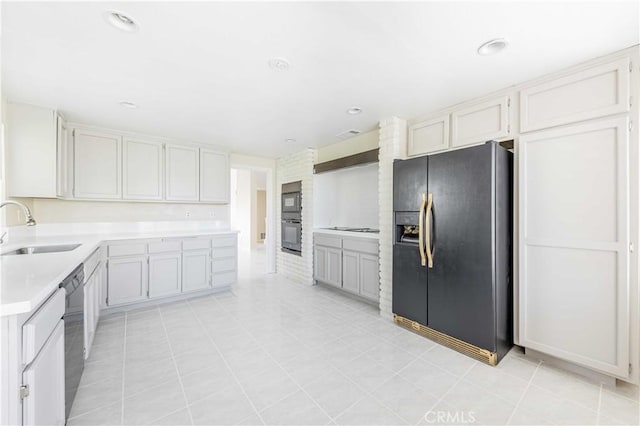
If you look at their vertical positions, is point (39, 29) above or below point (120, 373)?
above

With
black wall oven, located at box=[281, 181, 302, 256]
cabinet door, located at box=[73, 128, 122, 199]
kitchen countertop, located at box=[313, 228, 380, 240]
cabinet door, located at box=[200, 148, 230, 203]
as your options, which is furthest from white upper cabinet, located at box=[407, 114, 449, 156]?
cabinet door, located at box=[73, 128, 122, 199]

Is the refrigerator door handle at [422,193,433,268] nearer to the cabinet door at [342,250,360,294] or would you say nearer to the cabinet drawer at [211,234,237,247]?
the cabinet door at [342,250,360,294]

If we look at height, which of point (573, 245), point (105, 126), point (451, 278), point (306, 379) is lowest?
point (306, 379)

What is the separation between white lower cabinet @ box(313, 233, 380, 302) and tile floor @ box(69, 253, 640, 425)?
0.57m

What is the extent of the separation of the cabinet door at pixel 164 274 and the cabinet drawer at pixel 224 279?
47cm

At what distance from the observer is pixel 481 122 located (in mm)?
2514

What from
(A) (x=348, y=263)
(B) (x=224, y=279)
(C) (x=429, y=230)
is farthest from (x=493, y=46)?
(B) (x=224, y=279)

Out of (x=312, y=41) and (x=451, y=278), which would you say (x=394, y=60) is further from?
(x=451, y=278)

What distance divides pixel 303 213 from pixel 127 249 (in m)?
2.54

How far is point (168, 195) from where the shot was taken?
3910 mm

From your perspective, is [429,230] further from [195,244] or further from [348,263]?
[195,244]

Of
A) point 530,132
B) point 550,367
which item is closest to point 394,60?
point 530,132

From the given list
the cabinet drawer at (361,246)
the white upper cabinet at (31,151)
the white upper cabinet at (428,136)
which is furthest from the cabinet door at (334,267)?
the white upper cabinet at (31,151)

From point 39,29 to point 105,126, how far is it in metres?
2.07
